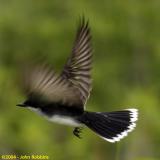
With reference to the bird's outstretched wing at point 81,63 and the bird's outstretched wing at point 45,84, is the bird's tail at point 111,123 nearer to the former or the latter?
the bird's outstretched wing at point 81,63

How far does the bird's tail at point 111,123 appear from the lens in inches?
207

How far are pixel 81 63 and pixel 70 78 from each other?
0.19 metres

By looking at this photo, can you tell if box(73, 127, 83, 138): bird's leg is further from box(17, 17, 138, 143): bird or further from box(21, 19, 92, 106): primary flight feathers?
box(21, 19, 92, 106): primary flight feathers

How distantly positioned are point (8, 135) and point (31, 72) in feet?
18.6

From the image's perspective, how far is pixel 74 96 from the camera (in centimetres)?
504

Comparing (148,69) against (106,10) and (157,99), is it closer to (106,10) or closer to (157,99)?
(106,10)

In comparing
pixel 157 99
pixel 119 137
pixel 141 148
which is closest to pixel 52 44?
pixel 157 99

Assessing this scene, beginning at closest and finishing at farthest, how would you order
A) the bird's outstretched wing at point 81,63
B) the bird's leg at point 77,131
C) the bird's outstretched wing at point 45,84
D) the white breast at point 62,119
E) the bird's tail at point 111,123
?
the bird's outstretched wing at point 45,84
the white breast at point 62,119
the bird's leg at point 77,131
the bird's tail at point 111,123
the bird's outstretched wing at point 81,63

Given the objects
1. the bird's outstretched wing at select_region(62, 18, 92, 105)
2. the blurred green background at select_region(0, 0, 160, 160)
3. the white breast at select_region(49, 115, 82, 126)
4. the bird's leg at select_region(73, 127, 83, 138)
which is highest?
the bird's outstretched wing at select_region(62, 18, 92, 105)

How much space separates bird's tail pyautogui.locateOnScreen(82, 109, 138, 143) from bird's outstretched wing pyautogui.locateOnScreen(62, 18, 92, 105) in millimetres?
175

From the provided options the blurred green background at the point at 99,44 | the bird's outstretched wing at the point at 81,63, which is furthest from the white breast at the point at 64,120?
the blurred green background at the point at 99,44

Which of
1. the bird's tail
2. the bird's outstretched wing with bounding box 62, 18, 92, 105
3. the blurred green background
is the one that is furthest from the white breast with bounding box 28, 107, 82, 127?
the blurred green background

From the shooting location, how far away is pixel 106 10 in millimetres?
15672

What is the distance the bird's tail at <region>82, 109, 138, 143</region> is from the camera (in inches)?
207
